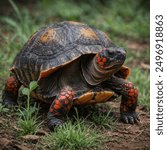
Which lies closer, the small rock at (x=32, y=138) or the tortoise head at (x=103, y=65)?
the small rock at (x=32, y=138)

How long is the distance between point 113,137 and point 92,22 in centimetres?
635

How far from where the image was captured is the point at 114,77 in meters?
5.74

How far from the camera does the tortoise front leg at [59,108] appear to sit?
16.8ft

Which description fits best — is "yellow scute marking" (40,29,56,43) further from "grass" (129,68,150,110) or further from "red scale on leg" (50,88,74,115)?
"grass" (129,68,150,110)

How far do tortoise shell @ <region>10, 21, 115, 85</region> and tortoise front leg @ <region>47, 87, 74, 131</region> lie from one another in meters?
0.39

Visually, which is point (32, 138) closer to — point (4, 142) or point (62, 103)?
point (4, 142)

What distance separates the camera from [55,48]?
216 inches

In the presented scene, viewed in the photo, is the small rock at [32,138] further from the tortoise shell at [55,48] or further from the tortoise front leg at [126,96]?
the tortoise front leg at [126,96]

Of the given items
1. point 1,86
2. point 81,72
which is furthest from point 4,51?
point 81,72

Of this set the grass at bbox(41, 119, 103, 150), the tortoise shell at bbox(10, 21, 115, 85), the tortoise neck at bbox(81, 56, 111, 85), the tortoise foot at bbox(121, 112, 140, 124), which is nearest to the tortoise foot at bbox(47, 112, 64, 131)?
the grass at bbox(41, 119, 103, 150)

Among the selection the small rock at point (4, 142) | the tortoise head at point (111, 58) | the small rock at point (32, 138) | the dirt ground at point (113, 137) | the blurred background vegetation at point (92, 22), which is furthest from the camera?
the blurred background vegetation at point (92, 22)

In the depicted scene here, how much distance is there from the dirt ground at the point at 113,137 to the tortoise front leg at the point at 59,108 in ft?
0.44

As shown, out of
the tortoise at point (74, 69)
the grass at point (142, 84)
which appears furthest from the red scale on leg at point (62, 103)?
the grass at point (142, 84)

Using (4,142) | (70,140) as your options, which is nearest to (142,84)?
(70,140)
